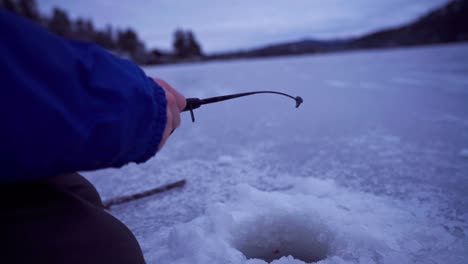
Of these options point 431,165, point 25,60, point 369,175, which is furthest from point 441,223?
point 25,60

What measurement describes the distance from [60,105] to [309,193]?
1.59 metres

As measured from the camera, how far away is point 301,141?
290cm

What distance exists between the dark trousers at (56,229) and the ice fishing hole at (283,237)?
0.69 meters

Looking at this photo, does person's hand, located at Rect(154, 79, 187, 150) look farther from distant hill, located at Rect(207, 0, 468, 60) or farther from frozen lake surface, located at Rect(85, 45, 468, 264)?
distant hill, located at Rect(207, 0, 468, 60)

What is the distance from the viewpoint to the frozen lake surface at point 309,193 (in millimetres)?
1343

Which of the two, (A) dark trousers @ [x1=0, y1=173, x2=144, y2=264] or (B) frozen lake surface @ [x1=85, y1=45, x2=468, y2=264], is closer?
(A) dark trousers @ [x1=0, y1=173, x2=144, y2=264]

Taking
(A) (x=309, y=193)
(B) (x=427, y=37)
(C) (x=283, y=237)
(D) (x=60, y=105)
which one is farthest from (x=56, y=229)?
(B) (x=427, y=37)

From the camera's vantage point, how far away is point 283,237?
1.56 m

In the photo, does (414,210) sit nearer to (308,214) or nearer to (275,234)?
(308,214)

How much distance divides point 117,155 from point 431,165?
2281 mm

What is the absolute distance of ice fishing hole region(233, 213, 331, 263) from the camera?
1466 millimetres

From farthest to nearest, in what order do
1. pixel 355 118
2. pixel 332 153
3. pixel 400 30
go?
pixel 400 30 → pixel 355 118 → pixel 332 153

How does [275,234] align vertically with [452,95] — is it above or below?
below

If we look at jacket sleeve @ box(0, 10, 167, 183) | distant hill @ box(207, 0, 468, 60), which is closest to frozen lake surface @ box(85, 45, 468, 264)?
jacket sleeve @ box(0, 10, 167, 183)
